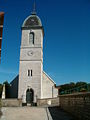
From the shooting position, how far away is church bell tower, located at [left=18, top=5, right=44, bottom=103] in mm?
34562

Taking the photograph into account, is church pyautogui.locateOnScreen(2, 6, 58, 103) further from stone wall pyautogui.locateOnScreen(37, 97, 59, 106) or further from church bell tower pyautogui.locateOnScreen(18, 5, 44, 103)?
stone wall pyautogui.locateOnScreen(37, 97, 59, 106)

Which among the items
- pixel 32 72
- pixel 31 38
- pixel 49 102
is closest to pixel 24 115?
pixel 49 102

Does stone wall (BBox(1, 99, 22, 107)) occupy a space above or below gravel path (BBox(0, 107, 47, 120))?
above

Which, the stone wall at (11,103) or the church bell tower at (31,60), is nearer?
the stone wall at (11,103)

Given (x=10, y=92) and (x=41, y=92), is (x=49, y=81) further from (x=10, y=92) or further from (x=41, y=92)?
(x=10, y=92)

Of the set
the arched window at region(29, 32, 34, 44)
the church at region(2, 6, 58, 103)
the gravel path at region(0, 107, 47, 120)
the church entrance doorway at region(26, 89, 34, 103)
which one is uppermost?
the arched window at region(29, 32, 34, 44)

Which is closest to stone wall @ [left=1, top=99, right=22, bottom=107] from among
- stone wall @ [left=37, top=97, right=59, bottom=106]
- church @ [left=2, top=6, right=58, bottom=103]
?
stone wall @ [left=37, top=97, right=59, bottom=106]

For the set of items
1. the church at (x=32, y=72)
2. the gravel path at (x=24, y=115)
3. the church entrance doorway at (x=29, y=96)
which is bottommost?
the gravel path at (x=24, y=115)

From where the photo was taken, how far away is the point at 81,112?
42.1 feet

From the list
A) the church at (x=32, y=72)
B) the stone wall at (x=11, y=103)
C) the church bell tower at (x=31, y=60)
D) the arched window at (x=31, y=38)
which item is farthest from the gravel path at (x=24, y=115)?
the arched window at (x=31, y=38)

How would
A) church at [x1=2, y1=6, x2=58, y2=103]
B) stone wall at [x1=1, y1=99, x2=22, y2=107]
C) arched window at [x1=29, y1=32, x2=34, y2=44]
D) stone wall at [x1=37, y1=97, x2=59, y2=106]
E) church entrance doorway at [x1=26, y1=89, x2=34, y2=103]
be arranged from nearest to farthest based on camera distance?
stone wall at [x1=1, y1=99, x2=22, y2=107], stone wall at [x1=37, y1=97, x2=59, y2=106], church entrance doorway at [x1=26, y1=89, x2=34, y2=103], church at [x1=2, y1=6, x2=58, y2=103], arched window at [x1=29, y1=32, x2=34, y2=44]

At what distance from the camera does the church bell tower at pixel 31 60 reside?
34562 millimetres

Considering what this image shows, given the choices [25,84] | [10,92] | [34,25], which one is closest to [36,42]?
[34,25]

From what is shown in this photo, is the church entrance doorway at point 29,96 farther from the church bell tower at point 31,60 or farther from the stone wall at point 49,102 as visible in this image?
the stone wall at point 49,102
